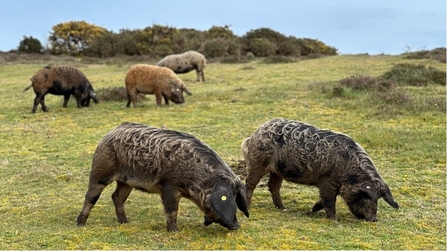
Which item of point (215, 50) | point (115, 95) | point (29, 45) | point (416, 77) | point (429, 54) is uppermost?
point (429, 54)

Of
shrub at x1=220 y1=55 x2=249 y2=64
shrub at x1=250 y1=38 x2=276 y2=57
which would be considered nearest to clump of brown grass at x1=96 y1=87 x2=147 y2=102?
shrub at x1=220 y1=55 x2=249 y2=64

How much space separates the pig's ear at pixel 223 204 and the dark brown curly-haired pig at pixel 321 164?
6.32 ft

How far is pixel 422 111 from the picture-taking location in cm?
1792

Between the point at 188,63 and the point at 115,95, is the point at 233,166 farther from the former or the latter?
the point at 188,63

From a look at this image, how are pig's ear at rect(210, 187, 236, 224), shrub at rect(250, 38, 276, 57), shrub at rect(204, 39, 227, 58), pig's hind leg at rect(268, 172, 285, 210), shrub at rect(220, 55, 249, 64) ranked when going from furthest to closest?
shrub at rect(250, 38, 276, 57) → shrub at rect(204, 39, 227, 58) → shrub at rect(220, 55, 249, 64) → pig's hind leg at rect(268, 172, 285, 210) → pig's ear at rect(210, 187, 236, 224)

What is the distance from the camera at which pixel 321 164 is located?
8.72 metres

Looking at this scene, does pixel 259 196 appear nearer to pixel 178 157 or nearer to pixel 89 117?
pixel 178 157

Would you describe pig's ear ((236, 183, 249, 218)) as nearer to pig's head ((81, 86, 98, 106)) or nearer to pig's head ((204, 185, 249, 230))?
pig's head ((204, 185, 249, 230))

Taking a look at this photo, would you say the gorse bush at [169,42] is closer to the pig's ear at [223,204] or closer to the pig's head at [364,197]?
the pig's head at [364,197]

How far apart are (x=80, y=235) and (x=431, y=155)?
900 cm

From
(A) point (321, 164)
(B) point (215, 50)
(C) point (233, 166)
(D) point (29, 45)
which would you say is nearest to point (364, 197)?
(A) point (321, 164)

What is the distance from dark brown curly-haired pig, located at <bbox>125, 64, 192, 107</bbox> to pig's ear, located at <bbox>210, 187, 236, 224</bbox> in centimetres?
1493

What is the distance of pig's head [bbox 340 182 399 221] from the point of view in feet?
27.6

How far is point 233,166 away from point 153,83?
10172 mm
